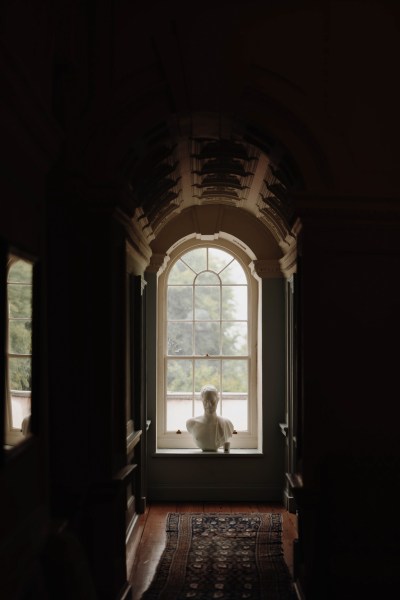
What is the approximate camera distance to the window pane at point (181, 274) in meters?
7.57

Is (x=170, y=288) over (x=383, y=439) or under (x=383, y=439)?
over

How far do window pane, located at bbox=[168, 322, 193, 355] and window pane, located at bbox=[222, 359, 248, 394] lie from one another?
478 millimetres

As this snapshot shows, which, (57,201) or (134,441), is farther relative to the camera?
(134,441)

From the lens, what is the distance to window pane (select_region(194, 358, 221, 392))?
752 cm

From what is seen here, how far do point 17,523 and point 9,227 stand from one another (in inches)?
48.7

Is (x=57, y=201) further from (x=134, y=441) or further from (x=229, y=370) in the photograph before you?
(x=229, y=370)

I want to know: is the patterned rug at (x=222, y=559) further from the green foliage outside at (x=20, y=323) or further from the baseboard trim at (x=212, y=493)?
the green foliage outside at (x=20, y=323)

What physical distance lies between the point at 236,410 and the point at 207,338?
930 mm

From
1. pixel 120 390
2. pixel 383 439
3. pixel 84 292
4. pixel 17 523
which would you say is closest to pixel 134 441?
pixel 120 390

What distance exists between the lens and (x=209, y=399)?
701 cm

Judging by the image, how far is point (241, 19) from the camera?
384 centimetres

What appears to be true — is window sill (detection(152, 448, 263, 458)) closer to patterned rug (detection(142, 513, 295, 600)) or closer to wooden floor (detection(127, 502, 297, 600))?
wooden floor (detection(127, 502, 297, 600))

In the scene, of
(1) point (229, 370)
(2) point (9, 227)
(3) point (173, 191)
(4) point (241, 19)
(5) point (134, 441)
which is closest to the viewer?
(2) point (9, 227)

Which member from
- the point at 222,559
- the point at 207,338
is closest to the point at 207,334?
the point at 207,338
